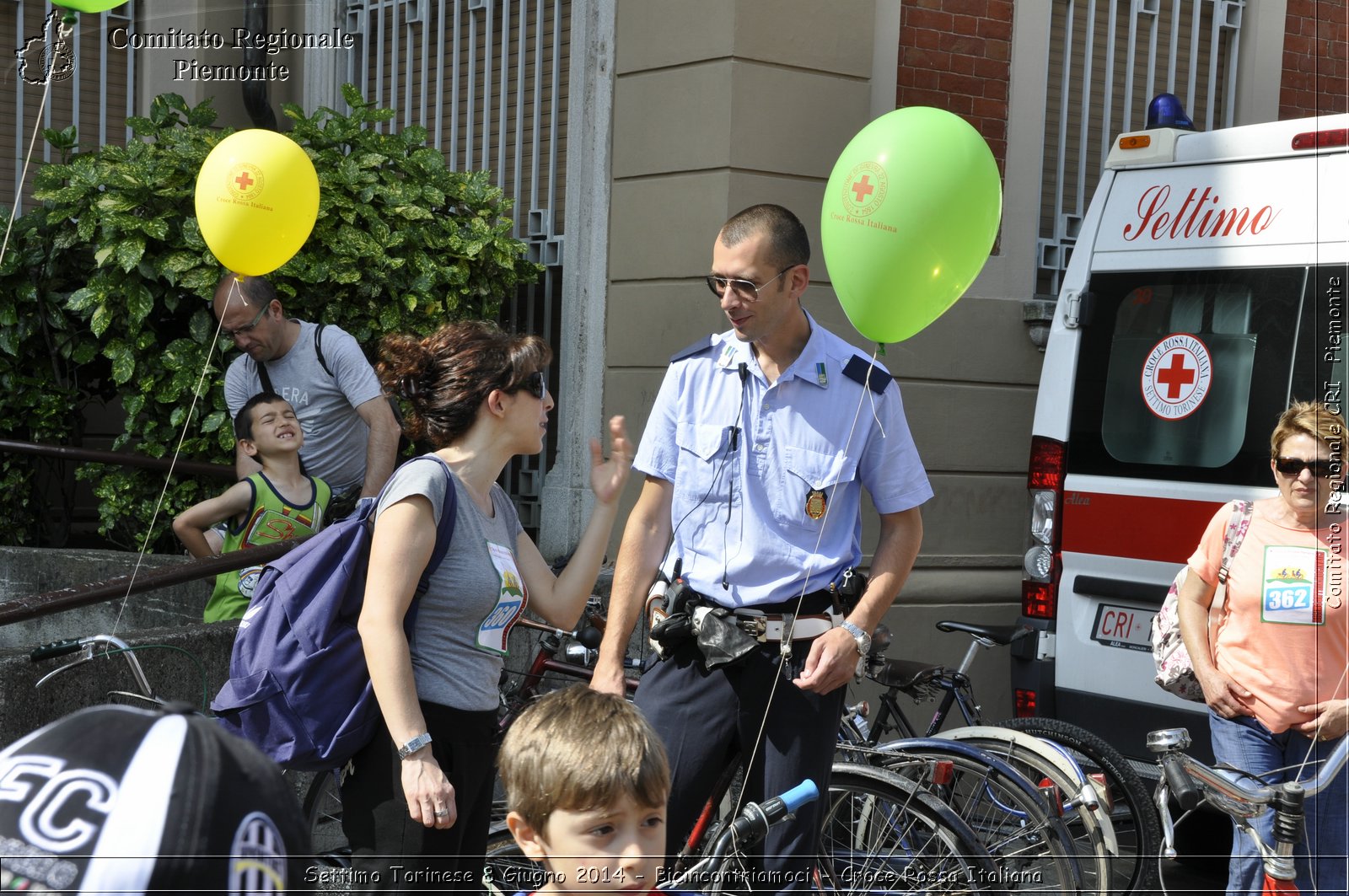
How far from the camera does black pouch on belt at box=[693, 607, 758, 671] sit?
334cm

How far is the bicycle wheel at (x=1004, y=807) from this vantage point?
412cm

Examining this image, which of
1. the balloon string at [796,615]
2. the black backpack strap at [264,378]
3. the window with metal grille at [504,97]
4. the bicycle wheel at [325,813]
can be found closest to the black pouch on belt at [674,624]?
the balloon string at [796,615]

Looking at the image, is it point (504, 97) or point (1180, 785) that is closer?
point (1180, 785)

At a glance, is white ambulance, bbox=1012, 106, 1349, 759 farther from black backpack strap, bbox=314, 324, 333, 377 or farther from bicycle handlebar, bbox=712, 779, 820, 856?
black backpack strap, bbox=314, 324, 333, 377

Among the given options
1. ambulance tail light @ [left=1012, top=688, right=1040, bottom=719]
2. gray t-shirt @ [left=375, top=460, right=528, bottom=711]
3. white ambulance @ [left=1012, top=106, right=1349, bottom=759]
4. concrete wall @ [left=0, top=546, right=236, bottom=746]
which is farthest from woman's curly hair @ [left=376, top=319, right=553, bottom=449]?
ambulance tail light @ [left=1012, top=688, right=1040, bottom=719]

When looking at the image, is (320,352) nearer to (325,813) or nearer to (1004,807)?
(325,813)

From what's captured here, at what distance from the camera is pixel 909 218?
362 centimetres

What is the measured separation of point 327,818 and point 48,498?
13.8ft

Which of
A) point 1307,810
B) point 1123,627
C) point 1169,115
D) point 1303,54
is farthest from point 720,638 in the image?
point 1303,54

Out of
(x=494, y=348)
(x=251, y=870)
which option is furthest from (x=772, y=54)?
(x=251, y=870)

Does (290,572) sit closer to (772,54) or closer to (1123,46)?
(772,54)

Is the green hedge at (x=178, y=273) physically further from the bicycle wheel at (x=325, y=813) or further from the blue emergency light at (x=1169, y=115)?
the blue emergency light at (x=1169, y=115)

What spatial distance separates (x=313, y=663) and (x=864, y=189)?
1.92 metres

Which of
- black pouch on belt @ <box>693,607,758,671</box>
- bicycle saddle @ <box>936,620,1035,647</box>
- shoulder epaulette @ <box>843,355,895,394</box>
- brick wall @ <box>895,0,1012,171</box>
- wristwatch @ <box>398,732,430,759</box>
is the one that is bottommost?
bicycle saddle @ <box>936,620,1035,647</box>
